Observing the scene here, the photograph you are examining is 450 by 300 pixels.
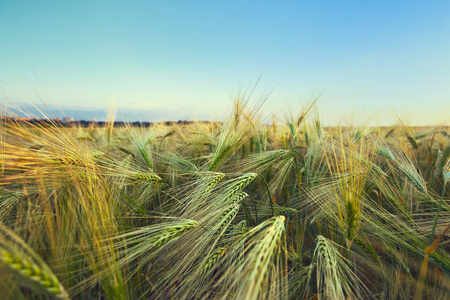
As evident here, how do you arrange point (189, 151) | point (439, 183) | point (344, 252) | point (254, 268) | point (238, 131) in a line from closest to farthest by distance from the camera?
point (254, 268)
point (344, 252)
point (238, 131)
point (439, 183)
point (189, 151)

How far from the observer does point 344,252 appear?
125cm

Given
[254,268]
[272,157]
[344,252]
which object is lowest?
[344,252]

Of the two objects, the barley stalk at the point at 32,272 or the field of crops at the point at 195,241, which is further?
the field of crops at the point at 195,241

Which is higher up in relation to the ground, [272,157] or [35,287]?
[272,157]

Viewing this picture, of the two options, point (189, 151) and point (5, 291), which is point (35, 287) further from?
point (189, 151)

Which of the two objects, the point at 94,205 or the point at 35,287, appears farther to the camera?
the point at 94,205

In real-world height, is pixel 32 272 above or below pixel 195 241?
above

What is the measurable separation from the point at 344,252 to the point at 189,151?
2.06 metres

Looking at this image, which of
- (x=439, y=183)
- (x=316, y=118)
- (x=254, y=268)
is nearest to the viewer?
(x=254, y=268)

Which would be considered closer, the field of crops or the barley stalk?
the barley stalk

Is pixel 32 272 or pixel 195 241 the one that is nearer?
pixel 32 272

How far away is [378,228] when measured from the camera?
1.19 metres

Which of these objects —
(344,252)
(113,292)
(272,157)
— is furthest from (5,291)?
(344,252)

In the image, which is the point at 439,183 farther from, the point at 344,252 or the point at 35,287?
the point at 35,287
